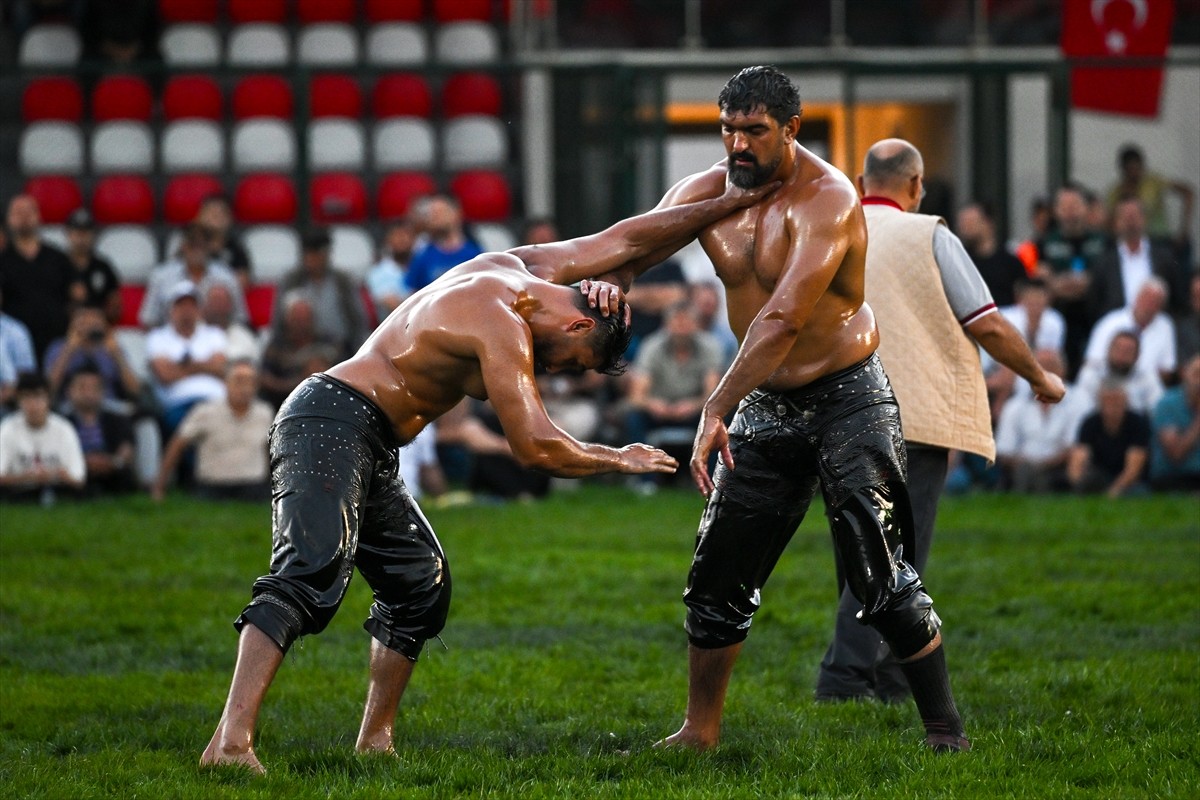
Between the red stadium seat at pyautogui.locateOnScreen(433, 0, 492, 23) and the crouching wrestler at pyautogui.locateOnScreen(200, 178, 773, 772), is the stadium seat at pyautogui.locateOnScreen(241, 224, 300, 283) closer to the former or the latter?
the red stadium seat at pyautogui.locateOnScreen(433, 0, 492, 23)

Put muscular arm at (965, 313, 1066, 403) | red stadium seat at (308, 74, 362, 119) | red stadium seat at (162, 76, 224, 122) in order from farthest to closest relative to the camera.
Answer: red stadium seat at (308, 74, 362, 119) → red stadium seat at (162, 76, 224, 122) → muscular arm at (965, 313, 1066, 403)

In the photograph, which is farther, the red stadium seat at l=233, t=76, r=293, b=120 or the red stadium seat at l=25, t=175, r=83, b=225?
the red stadium seat at l=233, t=76, r=293, b=120

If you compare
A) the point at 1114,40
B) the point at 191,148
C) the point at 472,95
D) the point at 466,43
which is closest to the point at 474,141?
the point at 472,95

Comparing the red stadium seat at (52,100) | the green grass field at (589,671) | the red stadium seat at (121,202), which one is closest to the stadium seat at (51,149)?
the red stadium seat at (52,100)

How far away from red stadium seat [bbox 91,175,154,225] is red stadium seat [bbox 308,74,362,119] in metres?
1.89

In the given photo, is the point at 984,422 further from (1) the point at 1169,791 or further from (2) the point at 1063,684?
(1) the point at 1169,791

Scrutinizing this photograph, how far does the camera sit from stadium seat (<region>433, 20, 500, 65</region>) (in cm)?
1866

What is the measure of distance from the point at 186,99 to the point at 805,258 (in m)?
12.8

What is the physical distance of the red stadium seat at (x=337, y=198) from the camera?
1643 centimetres

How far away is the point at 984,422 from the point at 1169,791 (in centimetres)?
196

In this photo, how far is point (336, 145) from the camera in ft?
56.0

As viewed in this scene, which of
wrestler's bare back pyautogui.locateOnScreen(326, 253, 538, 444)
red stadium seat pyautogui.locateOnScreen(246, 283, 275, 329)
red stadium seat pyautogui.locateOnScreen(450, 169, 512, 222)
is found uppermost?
wrestler's bare back pyautogui.locateOnScreen(326, 253, 538, 444)

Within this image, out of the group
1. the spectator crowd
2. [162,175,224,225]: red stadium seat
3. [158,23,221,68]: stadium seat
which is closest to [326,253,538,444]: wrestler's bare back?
the spectator crowd

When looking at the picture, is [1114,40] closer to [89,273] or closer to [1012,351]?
[89,273]
